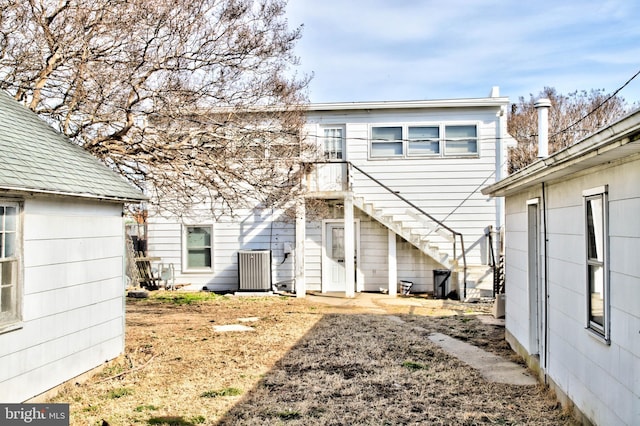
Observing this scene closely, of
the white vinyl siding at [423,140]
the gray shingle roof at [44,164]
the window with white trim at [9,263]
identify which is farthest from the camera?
the white vinyl siding at [423,140]

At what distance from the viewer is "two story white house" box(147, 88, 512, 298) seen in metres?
17.4

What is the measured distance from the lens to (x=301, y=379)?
816 centimetres

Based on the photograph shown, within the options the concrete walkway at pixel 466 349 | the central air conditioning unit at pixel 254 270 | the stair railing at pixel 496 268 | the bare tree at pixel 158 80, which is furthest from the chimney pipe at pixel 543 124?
the central air conditioning unit at pixel 254 270

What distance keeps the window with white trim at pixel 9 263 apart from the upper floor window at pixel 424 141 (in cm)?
1287

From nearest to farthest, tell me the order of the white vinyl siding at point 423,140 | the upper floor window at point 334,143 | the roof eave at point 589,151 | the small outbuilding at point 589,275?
the roof eave at point 589,151 < the small outbuilding at point 589,275 < the white vinyl siding at point 423,140 < the upper floor window at point 334,143

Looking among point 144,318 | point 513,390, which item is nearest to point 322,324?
point 144,318

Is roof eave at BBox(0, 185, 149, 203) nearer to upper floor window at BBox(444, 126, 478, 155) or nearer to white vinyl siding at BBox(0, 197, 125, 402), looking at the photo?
white vinyl siding at BBox(0, 197, 125, 402)

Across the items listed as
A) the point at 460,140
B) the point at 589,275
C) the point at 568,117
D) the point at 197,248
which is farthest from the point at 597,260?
the point at 568,117

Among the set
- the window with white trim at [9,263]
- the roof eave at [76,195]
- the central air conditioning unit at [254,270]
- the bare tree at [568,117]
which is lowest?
the central air conditioning unit at [254,270]

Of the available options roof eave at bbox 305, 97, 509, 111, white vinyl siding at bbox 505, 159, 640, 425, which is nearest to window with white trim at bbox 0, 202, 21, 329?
white vinyl siding at bbox 505, 159, 640, 425

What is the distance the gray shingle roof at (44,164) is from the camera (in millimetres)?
6500

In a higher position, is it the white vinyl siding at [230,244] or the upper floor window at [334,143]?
the upper floor window at [334,143]

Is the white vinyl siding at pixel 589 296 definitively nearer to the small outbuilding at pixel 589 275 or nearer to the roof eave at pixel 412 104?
the small outbuilding at pixel 589 275

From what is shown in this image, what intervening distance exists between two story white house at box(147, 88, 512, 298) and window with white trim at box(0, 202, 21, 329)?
35.9 feet
